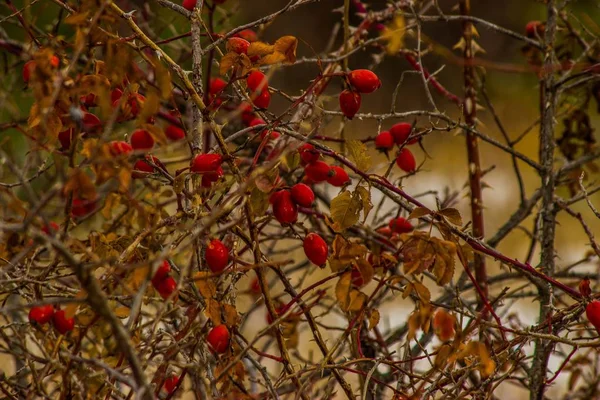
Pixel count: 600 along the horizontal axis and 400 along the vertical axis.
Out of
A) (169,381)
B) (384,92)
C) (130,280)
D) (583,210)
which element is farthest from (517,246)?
(130,280)

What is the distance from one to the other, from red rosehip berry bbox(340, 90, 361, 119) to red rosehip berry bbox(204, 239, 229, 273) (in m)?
0.22

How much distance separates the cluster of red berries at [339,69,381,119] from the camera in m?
0.85

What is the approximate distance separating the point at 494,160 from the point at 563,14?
160 centimetres

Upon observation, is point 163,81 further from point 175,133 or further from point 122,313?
point 175,133

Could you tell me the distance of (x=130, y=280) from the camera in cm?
71

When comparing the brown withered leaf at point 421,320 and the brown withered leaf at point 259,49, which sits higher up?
the brown withered leaf at point 259,49

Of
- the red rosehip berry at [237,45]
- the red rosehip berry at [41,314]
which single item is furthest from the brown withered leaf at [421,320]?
the red rosehip berry at [41,314]

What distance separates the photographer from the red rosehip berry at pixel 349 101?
2.81 ft

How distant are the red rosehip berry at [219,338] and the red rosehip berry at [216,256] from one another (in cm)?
6

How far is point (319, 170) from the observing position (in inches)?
33.8

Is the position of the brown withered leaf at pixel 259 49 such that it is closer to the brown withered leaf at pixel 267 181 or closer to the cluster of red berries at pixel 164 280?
the brown withered leaf at pixel 267 181

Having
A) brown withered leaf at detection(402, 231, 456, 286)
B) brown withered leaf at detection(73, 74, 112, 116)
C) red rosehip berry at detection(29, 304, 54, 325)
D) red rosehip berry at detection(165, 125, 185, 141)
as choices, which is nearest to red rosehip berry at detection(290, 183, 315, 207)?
brown withered leaf at detection(402, 231, 456, 286)

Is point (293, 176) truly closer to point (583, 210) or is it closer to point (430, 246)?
point (430, 246)

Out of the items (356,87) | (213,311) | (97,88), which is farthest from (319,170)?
(97,88)
